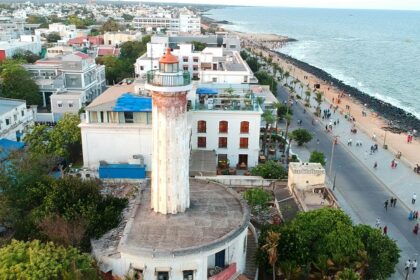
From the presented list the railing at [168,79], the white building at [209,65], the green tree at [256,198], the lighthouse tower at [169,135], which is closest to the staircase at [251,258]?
the green tree at [256,198]

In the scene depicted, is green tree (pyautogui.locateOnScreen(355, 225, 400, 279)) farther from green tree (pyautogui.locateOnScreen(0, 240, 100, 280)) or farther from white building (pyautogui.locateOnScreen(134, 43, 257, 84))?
white building (pyautogui.locateOnScreen(134, 43, 257, 84))

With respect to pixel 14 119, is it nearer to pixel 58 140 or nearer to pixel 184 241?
pixel 58 140

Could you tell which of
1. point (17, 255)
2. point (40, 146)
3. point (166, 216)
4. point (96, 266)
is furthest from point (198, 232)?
point (40, 146)

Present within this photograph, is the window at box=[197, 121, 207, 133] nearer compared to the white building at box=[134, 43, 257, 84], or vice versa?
the window at box=[197, 121, 207, 133]

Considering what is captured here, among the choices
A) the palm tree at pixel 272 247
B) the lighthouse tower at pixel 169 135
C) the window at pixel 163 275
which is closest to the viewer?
the window at pixel 163 275

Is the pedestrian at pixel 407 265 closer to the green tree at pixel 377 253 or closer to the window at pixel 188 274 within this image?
the green tree at pixel 377 253

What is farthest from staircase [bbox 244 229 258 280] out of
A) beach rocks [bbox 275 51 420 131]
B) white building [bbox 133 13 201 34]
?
white building [bbox 133 13 201 34]

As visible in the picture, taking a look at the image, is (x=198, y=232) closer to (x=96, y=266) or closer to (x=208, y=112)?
(x=96, y=266)
